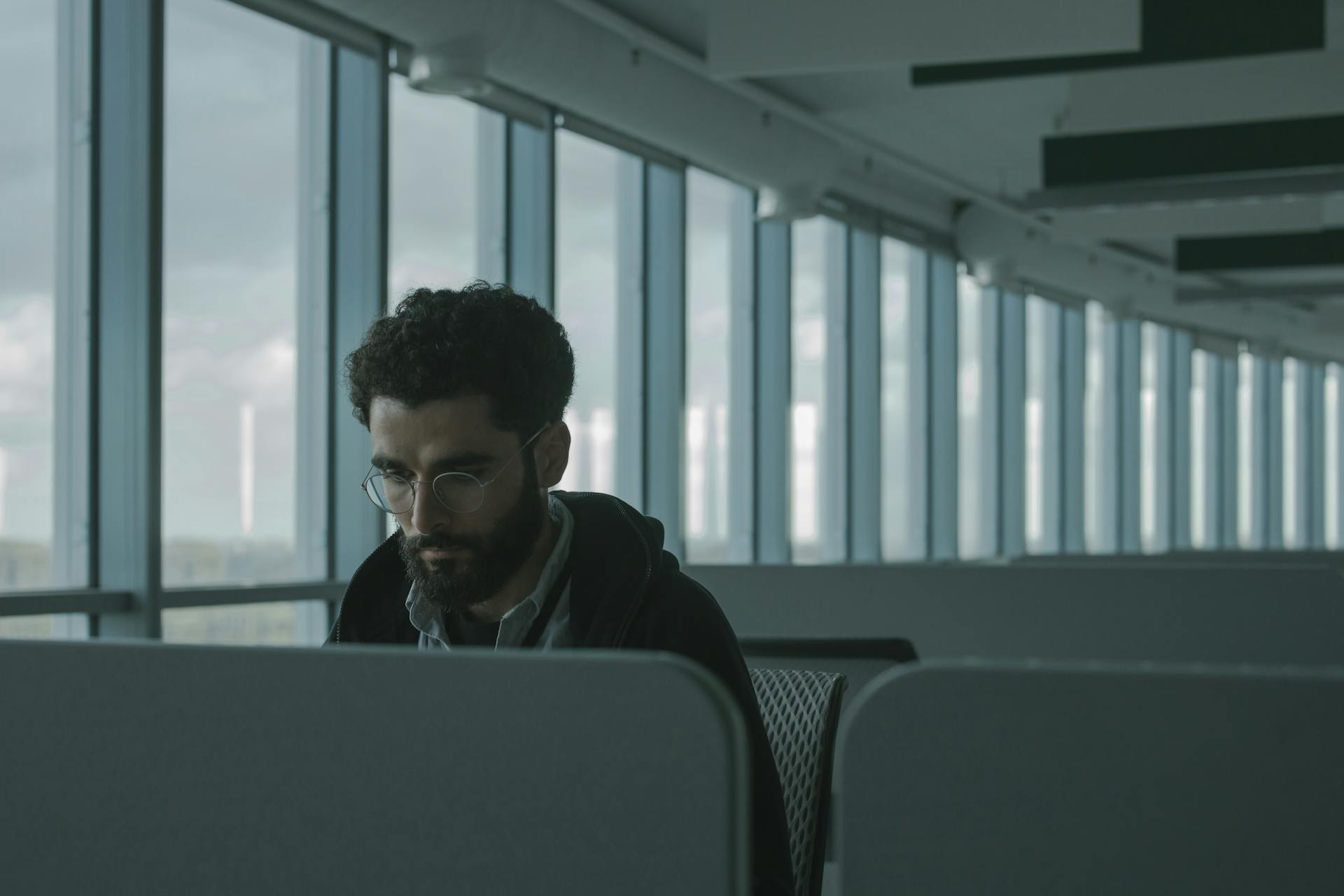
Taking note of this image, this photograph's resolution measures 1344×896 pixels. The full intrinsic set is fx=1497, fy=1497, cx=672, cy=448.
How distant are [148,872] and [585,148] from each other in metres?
6.58

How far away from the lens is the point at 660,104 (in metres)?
6.32

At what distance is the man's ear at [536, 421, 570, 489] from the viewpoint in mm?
1847

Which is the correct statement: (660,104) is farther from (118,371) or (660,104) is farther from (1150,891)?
(1150,891)

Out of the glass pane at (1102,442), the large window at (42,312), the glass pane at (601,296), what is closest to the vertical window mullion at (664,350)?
the glass pane at (601,296)

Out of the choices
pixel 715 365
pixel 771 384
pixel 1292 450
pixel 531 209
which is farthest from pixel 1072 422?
pixel 531 209

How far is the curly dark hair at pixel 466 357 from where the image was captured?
5.71ft

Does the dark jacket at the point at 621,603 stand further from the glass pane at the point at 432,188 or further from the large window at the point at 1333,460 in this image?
the large window at the point at 1333,460

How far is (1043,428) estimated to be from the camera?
1256 centimetres

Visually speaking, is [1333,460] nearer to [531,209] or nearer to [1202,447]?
[1202,447]

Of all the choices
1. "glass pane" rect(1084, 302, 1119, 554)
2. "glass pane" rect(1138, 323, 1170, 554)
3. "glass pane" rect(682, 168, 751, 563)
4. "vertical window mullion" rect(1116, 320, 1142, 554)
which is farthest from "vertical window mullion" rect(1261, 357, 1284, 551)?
"glass pane" rect(682, 168, 751, 563)

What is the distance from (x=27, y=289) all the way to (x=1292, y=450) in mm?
16759

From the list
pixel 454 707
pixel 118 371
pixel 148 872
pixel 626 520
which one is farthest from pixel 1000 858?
pixel 118 371

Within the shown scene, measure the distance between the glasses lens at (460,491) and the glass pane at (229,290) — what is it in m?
3.49

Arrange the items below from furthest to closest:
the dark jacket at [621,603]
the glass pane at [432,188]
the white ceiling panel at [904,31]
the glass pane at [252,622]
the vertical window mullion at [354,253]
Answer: the glass pane at [432,188] < the vertical window mullion at [354,253] < the glass pane at [252,622] < the white ceiling panel at [904,31] < the dark jacket at [621,603]
